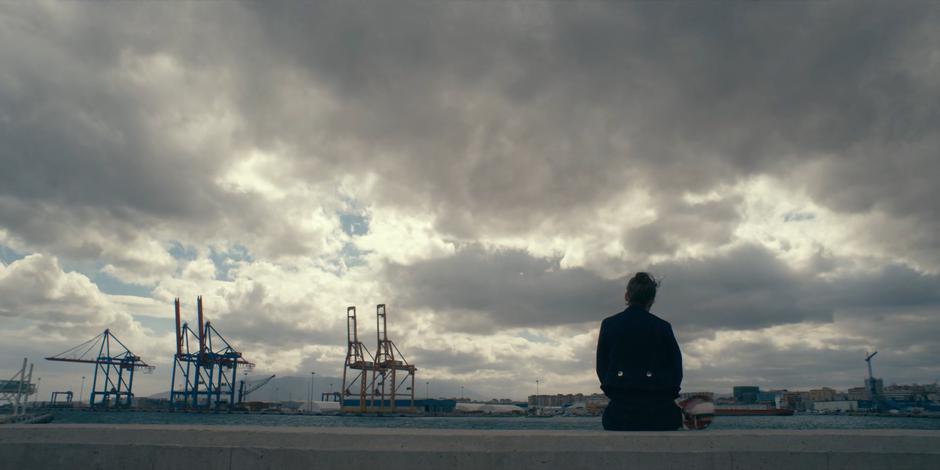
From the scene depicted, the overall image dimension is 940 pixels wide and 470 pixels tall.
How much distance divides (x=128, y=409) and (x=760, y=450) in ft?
475

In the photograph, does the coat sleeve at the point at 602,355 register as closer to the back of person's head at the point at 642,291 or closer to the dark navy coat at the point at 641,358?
the dark navy coat at the point at 641,358

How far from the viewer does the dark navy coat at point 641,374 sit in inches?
155

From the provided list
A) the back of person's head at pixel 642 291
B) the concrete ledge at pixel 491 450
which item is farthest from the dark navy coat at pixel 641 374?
the concrete ledge at pixel 491 450

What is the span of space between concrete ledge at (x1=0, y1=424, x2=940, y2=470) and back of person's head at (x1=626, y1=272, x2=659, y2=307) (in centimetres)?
130

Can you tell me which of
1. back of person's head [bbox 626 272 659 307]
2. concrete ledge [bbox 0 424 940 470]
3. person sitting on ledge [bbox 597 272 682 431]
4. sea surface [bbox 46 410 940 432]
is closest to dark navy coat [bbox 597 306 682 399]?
person sitting on ledge [bbox 597 272 682 431]

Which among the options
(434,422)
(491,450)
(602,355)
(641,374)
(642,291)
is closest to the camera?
(491,450)

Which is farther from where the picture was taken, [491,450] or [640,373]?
[640,373]

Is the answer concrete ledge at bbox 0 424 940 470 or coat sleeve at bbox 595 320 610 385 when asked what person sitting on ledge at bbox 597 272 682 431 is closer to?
coat sleeve at bbox 595 320 610 385

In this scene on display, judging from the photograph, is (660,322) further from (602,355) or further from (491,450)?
(491,450)

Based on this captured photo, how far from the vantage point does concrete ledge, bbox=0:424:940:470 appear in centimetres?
316

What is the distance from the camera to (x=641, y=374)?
3.96 meters

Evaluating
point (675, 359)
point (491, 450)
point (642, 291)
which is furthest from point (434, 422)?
point (491, 450)

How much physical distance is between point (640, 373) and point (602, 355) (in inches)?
13.5

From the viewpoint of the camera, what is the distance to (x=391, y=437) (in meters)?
3.31
